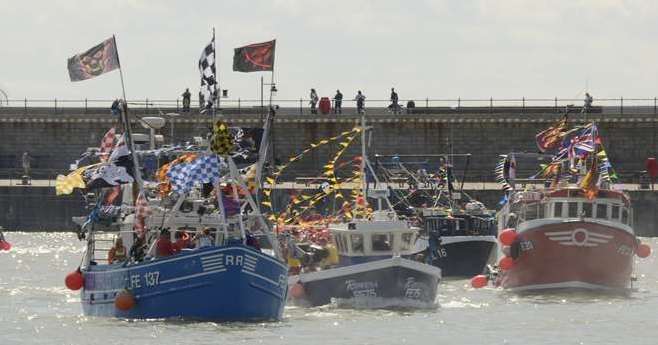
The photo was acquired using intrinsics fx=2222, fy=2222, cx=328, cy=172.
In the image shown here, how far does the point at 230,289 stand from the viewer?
1863 inches

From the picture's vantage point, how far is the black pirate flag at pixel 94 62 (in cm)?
4975

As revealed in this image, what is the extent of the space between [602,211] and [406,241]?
9422 mm

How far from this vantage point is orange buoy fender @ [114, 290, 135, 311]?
48.3 meters

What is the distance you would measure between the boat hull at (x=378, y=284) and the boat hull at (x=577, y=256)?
8.86 meters

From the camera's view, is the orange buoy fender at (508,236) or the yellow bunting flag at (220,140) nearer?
the yellow bunting flag at (220,140)

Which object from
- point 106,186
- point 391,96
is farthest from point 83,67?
point 391,96

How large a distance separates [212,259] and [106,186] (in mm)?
4386

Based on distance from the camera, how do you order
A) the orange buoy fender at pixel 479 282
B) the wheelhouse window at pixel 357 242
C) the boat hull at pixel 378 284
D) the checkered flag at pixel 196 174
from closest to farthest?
the checkered flag at pixel 196 174 → the boat hull at pixel 378 284 → the wheelhouse window at pixel 357 242 → the orange buoy fender at pixel 479 282

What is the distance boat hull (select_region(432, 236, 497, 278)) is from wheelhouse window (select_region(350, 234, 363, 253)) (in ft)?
47.9

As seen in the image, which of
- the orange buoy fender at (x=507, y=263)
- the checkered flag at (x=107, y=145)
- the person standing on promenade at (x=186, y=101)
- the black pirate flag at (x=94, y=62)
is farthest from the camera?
the person standing on promenade at (x=186, y=101)

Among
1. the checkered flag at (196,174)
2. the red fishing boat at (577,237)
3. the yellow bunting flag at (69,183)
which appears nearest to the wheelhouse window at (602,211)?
the red fishing boat at (577,237)

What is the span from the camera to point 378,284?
179 feet

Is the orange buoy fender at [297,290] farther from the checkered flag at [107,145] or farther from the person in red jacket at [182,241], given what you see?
the checkered flag at [107,145]

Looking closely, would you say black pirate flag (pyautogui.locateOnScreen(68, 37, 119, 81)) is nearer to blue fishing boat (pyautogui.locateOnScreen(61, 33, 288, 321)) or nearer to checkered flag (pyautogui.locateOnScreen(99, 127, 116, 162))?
blue fishing boat (pyautogui.locateOnScreen(61, 33, 288, 321))
